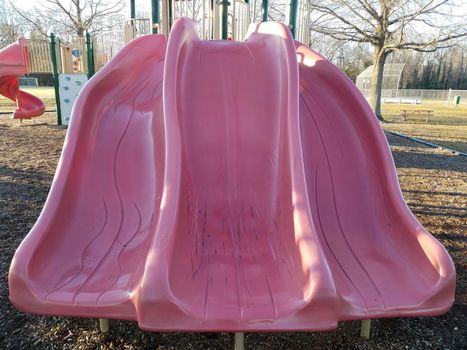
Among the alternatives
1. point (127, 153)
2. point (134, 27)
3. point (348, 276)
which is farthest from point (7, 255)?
point (134, 27)

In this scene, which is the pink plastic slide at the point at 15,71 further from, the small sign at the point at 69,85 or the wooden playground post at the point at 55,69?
the small sign at the point at 69,85

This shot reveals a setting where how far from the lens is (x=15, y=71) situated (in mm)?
11570

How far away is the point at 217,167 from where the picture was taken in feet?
9.70

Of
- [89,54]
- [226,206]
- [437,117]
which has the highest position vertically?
[89,54]

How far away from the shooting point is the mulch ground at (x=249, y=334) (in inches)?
98.2

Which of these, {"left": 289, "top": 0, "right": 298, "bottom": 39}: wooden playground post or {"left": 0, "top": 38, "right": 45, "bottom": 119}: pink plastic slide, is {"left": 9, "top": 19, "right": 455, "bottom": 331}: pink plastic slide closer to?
{"left": 289, "top": 0, "right": 298, "bottom": 39}: wooden playground post

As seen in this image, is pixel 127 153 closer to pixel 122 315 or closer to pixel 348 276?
pixel 122 315

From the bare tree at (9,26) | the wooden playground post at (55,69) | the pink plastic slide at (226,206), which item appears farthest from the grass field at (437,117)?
the bare tree at (9,26)

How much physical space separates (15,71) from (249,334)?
11.6 m

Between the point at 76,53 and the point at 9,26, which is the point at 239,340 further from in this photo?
the point at 9,26

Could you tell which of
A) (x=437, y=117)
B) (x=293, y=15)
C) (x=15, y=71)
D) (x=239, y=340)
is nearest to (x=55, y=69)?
(x=15, y=71)

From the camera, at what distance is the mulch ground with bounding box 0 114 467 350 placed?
8.18 feet

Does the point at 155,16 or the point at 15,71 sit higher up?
the point at 155,16

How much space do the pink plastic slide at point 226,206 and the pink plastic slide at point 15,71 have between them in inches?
372
